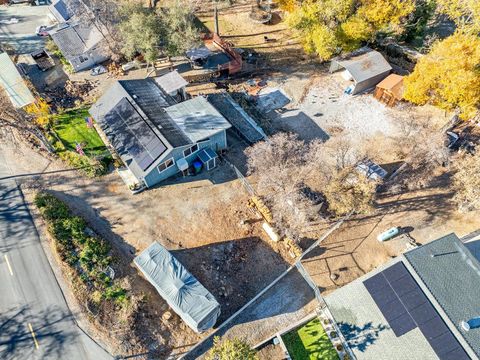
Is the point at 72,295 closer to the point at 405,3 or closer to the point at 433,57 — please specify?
the point at 433,57

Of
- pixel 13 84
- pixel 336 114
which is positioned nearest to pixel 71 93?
pixel 13 84

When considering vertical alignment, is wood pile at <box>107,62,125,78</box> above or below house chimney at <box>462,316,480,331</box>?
above

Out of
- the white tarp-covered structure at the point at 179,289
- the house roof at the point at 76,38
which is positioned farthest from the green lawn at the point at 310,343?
the house roof at the point at 76,38

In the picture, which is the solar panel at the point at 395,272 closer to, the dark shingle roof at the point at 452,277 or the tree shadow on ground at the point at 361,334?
the dark shingle roof at the point at 452,277

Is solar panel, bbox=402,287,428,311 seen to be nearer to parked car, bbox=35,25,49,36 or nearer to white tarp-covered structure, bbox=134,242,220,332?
white tarp-covered structure, bbox=134,242,220,332

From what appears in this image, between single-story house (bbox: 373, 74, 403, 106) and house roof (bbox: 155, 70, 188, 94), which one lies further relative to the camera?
single-story house (bbox: 373, 74, 403, 106)

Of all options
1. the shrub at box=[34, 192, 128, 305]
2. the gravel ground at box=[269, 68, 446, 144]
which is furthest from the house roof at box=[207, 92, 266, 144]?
the shrub at box=[34, 192, 128, 305]
